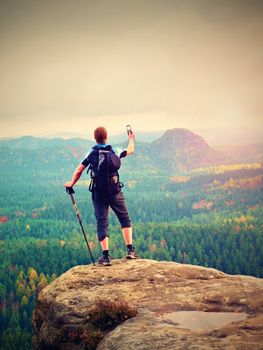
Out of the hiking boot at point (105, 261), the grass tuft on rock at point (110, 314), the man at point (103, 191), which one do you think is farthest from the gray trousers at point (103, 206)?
the grass tuft on rock at point (110, 314)

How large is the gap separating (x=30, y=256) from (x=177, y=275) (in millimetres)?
150936

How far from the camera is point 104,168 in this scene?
13.0 m

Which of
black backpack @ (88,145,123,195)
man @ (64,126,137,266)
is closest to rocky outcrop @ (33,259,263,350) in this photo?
man @ (64,126,137,266)

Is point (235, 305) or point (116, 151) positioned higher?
point (116, 151)

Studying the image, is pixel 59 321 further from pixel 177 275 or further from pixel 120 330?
pixel 177 275

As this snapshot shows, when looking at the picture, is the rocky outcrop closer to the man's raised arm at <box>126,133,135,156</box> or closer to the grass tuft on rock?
the grass tuft on rock

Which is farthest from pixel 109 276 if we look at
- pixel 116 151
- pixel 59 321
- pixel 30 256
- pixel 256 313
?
pixel 30 256

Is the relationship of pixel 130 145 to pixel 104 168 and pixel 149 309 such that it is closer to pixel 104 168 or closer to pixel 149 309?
pixel 104 168

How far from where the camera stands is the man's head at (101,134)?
12859 mm

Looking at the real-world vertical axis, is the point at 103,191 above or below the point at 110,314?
above

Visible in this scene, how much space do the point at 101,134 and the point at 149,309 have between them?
570cm

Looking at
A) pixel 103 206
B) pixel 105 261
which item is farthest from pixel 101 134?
pixel 105 261

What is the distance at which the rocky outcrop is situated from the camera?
829cm

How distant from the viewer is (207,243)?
6590 inches
